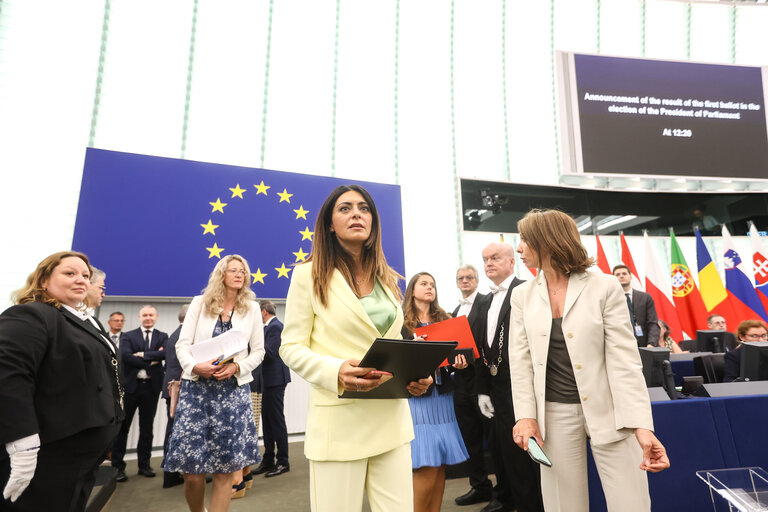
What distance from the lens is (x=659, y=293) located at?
760 centimetres

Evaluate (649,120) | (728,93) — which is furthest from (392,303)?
(728,93)

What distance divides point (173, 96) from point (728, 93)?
1044 centimetres

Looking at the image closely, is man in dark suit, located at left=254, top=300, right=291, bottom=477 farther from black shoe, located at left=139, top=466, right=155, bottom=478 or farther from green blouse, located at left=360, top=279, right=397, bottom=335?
green blouse, located at left=360, top=279, right=397, bottom=335

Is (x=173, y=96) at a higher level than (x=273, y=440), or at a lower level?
higher

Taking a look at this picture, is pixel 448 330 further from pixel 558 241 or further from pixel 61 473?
pixel 61 473

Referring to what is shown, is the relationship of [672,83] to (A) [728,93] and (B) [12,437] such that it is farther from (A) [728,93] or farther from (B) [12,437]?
(B) [12,437]

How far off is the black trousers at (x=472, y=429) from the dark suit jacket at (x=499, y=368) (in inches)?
13.6

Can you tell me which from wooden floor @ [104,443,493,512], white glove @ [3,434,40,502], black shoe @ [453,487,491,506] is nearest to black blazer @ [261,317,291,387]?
wooden floor @ [104,443,493,512]

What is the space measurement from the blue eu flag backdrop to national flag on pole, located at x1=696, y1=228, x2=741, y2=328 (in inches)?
209

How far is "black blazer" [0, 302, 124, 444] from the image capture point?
1553 millimetres

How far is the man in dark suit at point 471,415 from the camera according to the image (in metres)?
3.32

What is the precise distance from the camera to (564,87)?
8.19 meters

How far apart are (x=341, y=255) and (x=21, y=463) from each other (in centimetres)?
135

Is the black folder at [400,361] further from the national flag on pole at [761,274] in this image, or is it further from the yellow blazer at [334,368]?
the national flag on pole at [761,274]
